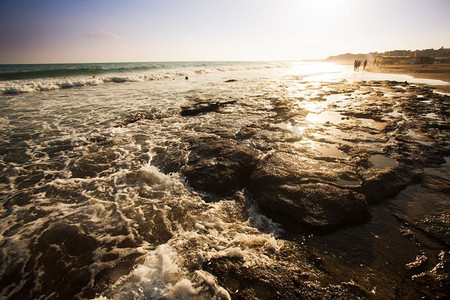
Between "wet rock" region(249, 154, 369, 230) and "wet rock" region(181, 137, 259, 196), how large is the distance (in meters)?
0.42

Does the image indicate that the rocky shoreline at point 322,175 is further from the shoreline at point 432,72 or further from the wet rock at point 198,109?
the shoreline at point 432,72

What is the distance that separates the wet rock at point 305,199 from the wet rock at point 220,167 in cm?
42

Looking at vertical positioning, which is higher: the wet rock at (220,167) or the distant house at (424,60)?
the distant house at (424,60)

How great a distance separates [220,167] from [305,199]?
2023 millimetres

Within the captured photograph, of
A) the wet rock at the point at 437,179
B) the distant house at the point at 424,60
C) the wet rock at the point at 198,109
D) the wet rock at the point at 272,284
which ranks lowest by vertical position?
the wet rock at the point at 272,284

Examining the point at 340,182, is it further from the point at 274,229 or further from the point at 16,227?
the point at 16,227

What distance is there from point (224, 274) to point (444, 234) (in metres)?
3.35

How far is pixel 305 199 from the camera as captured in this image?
147 inches

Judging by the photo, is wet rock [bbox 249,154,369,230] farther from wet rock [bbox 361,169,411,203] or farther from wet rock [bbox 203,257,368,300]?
wet rock [bbox 203,257,368,300]

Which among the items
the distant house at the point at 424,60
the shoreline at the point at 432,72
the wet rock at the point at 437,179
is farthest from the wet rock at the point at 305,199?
the distant house at the point at 424,60

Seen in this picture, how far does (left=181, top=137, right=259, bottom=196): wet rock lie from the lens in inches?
181

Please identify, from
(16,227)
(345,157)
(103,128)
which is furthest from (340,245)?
→ (103,128)

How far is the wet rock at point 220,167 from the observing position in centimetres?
460

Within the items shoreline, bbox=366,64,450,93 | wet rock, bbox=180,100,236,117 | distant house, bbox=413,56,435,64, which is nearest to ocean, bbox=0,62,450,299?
wet rock, bbox=180,100,236,117
